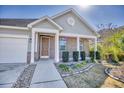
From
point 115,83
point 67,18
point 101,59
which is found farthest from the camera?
point 67,18

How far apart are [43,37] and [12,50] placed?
2810 mm

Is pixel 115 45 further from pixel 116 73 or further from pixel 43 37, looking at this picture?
pixel 43 37

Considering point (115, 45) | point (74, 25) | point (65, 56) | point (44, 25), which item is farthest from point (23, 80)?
point (74, 25)

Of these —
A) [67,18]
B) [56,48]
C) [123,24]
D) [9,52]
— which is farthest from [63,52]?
[123,24]

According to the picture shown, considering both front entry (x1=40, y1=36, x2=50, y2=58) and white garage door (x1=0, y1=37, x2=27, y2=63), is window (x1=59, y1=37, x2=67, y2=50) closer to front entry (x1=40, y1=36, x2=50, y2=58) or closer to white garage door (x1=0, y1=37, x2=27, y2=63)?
front entry (x1=40, y1=36, x2=50, y2=58)

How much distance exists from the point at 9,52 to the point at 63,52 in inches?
121

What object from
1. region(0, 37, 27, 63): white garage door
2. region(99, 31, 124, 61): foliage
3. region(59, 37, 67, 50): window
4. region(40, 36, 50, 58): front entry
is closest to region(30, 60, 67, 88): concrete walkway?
region(0, 37, 27, 63): white garage door

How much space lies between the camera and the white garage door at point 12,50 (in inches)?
285

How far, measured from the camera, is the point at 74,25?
960 centimetres

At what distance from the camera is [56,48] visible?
27.4 feet

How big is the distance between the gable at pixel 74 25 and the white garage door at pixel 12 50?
288cm

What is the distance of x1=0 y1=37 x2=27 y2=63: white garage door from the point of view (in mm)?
7234

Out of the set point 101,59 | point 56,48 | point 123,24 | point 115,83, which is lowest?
point 115,83
